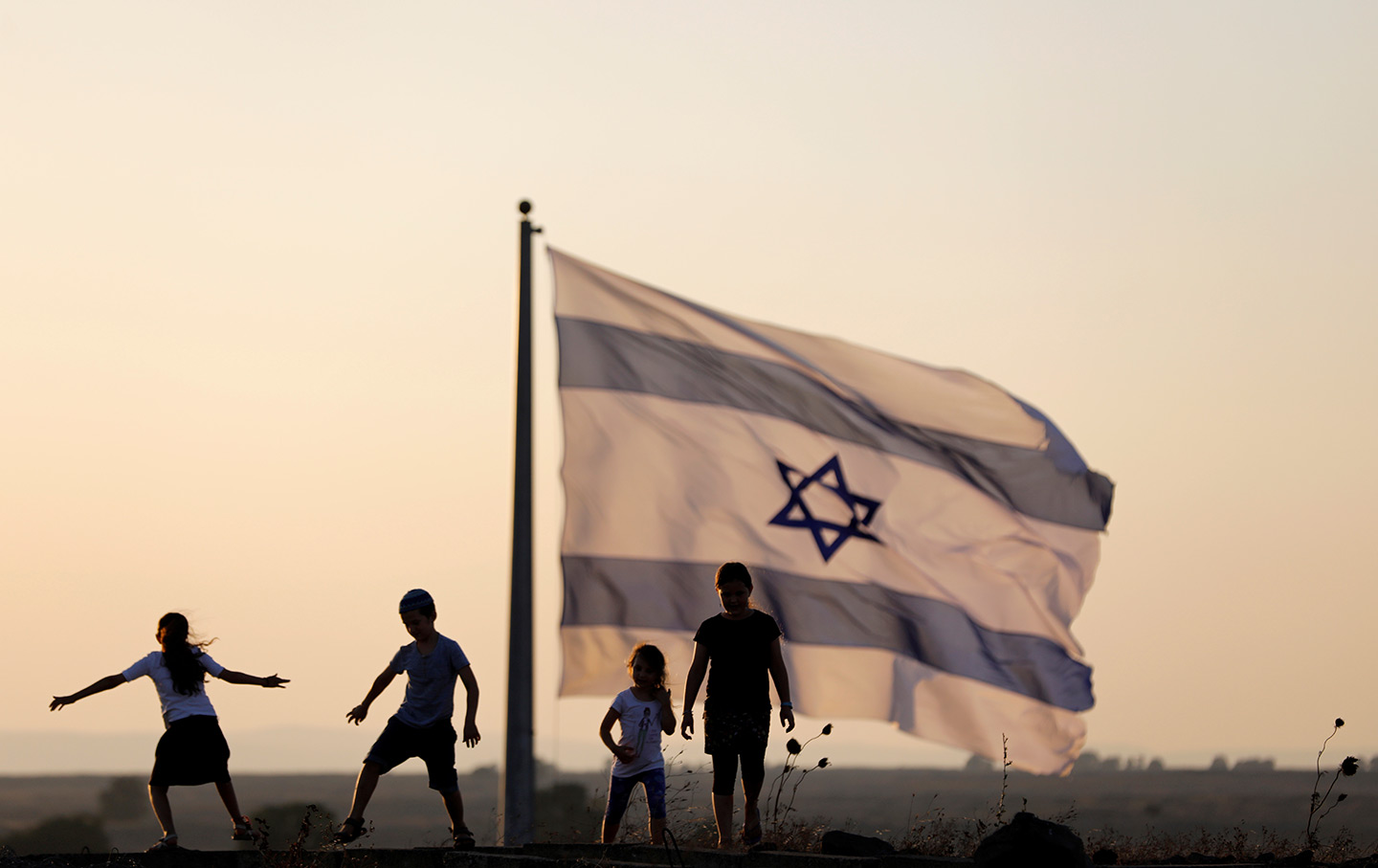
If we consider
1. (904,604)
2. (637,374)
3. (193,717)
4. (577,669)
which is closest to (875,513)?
(904,604)

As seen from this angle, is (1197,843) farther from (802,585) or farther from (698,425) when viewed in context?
(698,425)

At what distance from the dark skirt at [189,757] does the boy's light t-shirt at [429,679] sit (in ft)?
3.65

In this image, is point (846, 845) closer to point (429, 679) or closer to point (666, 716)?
point (666, 716)

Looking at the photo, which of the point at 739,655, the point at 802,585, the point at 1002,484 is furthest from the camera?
the point at 1002,484

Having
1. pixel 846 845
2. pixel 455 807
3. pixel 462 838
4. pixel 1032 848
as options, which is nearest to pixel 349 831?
pixel 462 838

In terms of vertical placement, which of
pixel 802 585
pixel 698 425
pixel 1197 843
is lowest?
pixel 1197 843

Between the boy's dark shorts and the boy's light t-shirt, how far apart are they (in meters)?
0.05

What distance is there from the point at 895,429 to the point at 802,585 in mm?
1567

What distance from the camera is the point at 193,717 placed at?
11031 millimetres

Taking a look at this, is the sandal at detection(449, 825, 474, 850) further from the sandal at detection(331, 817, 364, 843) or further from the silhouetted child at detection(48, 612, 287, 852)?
the silhouetted child at detection(48, 612, 287, 852)

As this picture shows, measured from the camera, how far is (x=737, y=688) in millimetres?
10484

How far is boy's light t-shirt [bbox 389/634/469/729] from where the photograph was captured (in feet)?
35.5

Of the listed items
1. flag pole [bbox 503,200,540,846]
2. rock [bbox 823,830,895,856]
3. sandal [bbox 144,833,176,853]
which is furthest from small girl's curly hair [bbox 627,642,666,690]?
sandal [bbox 144,833,176,853]

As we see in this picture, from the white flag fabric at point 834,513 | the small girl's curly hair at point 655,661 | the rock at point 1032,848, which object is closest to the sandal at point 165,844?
the small girl's curly hair at point 655,661
